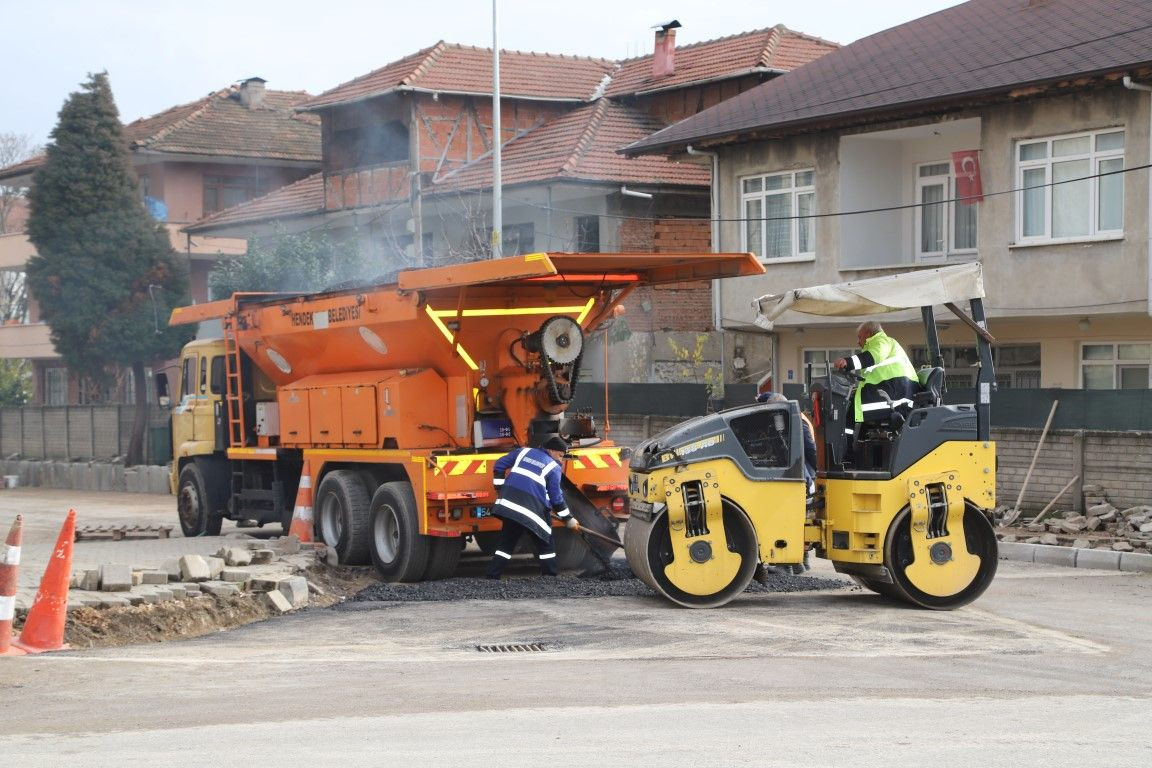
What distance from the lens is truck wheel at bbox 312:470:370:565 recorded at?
590 inches

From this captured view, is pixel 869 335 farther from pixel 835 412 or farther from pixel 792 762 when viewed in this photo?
pixel 792 762

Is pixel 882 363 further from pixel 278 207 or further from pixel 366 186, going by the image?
pixel 278 207

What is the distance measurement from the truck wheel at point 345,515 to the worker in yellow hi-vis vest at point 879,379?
5.31m

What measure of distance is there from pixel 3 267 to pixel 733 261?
4093 centimetres

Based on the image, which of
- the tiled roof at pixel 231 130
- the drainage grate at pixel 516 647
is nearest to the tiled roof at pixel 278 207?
the tiled roof at pixel 231 130

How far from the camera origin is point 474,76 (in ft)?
120

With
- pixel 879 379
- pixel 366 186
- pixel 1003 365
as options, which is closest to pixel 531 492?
pixel 879 379

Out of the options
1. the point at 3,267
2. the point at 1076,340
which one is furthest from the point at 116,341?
the point at 1076,340

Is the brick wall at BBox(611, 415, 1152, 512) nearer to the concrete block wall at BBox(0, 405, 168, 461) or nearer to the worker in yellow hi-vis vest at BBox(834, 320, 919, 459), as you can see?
the worker in yellow hi-vis vest at BBox(834, 320, 919, 459)

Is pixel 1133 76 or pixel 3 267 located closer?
pixel 1133 76

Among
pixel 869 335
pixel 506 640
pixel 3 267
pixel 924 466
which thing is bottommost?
pixel 506 640

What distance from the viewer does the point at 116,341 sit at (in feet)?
120

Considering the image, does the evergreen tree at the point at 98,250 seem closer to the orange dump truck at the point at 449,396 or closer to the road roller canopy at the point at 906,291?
the orange dump truck at the point at 449,396

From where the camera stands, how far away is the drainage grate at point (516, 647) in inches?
405
